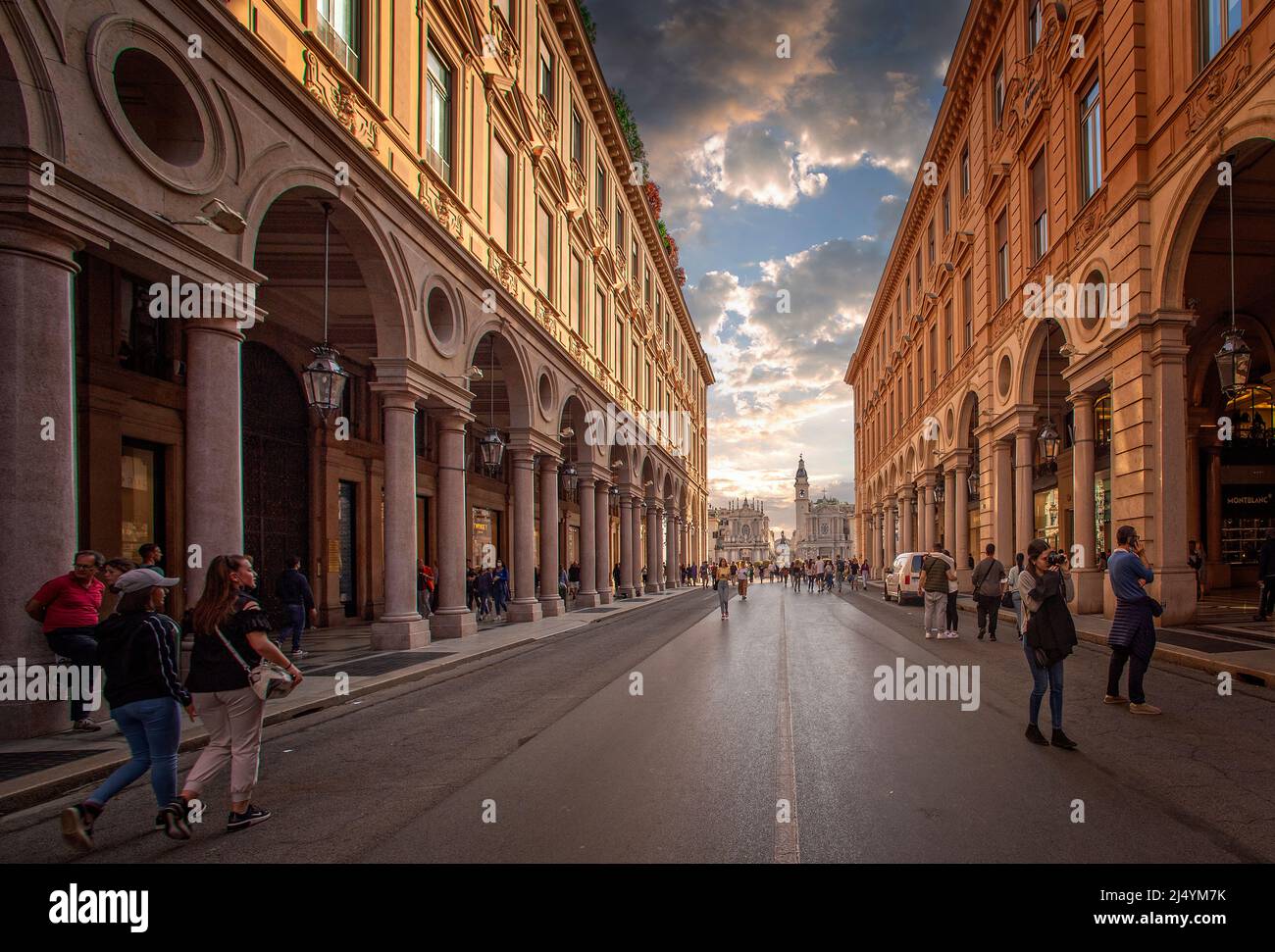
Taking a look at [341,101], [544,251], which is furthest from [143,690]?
[544,251]

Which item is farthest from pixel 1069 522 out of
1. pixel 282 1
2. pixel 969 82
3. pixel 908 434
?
pixel 282 1

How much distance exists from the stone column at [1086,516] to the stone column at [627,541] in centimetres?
1780

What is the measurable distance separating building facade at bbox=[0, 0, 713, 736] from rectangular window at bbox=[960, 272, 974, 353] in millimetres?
13507

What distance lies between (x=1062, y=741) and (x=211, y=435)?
9.30 meters

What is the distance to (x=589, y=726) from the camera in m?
7.59

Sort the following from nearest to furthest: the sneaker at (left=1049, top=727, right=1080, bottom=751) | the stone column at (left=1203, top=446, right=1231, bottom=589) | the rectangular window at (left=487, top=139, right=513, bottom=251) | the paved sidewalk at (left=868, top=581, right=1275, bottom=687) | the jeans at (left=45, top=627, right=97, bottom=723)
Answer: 1. the sneaker at (left=1049, top=727, right=1080, bottom=751)
2. the jeans at (left=45, top=627, right=97, bottom=723)
3. the paved sidewalk at (left=868, top=581, right=1275, bottom=687)
4. the rectangular window at (left=487, top=139, right=513, bottom=251)
5. the stone column at (left=1203, top=446, right=1231, bottom=589)

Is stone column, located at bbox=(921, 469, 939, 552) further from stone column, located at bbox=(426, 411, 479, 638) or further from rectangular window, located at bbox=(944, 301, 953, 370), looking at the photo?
stone column, located at bbox=(426, 411, 479, 638)

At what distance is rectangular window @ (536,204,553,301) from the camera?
22.5m

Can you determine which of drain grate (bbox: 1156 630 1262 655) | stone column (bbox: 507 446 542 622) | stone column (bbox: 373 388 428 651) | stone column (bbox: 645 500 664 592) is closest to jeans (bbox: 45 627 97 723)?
stone column (bbox: 373 388 428 651)

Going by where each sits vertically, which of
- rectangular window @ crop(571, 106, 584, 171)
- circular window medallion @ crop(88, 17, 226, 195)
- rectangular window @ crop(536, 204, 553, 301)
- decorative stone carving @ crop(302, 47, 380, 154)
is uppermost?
rectangular window @ crop(571, 106, 584, 171)

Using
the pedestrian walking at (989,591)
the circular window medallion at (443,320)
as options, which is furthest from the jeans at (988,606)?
the circular window medallion at (443,320)

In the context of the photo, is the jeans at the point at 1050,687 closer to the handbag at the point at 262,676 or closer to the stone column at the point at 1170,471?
the handbag at the point at 262,676

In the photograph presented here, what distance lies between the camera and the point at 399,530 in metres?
14.3
